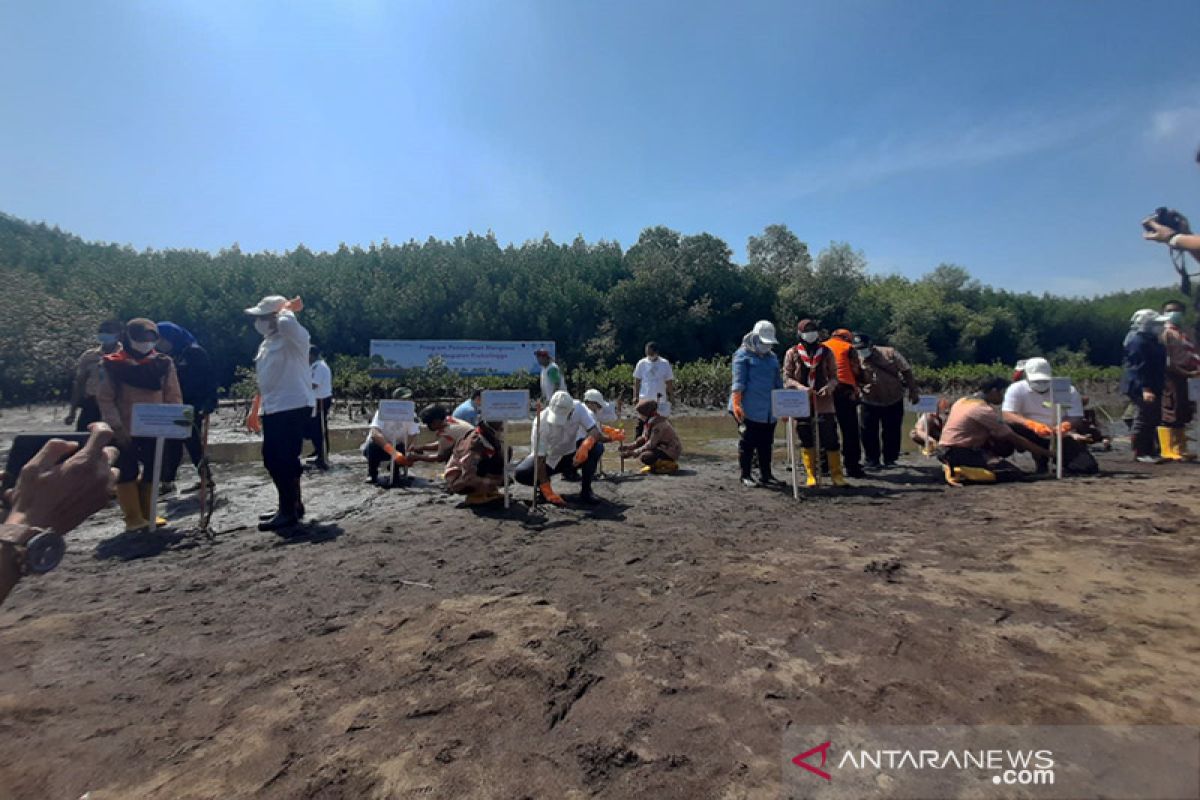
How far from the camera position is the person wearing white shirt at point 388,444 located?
7141 millimetres

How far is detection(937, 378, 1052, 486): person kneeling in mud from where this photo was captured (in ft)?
21.9

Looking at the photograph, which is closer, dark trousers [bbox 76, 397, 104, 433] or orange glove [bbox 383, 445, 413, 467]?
dark trousers [bbox 76, 397, 104, 433]

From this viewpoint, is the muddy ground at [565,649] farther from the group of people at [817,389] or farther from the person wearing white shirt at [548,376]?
the person wearing white shirt at [548,376]

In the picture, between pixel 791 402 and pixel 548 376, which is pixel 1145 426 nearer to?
pixel 791 402

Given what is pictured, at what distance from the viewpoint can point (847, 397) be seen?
279 inches

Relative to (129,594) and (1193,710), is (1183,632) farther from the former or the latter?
(129,594)

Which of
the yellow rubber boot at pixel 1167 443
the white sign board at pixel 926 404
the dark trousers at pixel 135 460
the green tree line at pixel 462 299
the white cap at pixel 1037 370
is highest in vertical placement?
the green tree line at pixel 462 299

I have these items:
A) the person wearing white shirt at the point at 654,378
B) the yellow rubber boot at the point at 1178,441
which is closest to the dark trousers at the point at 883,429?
the person wearing white shirt at the point at 654,378

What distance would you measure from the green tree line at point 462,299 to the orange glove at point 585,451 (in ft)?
80.7

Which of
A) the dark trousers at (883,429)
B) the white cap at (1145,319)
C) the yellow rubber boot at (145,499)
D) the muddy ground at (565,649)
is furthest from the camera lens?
the dark trousers at (883,429)

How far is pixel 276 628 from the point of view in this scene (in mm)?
3148

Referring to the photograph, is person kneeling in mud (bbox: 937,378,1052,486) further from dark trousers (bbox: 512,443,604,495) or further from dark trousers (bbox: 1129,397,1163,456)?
dark trousers (bbox: 512,443,604,495)

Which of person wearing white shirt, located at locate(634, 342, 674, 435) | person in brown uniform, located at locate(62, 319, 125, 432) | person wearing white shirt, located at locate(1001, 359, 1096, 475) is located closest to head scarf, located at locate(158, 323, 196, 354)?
person in brown uniform, located at locate(62, 319, 125, 432)

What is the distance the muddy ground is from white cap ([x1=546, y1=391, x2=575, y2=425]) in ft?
4.76
